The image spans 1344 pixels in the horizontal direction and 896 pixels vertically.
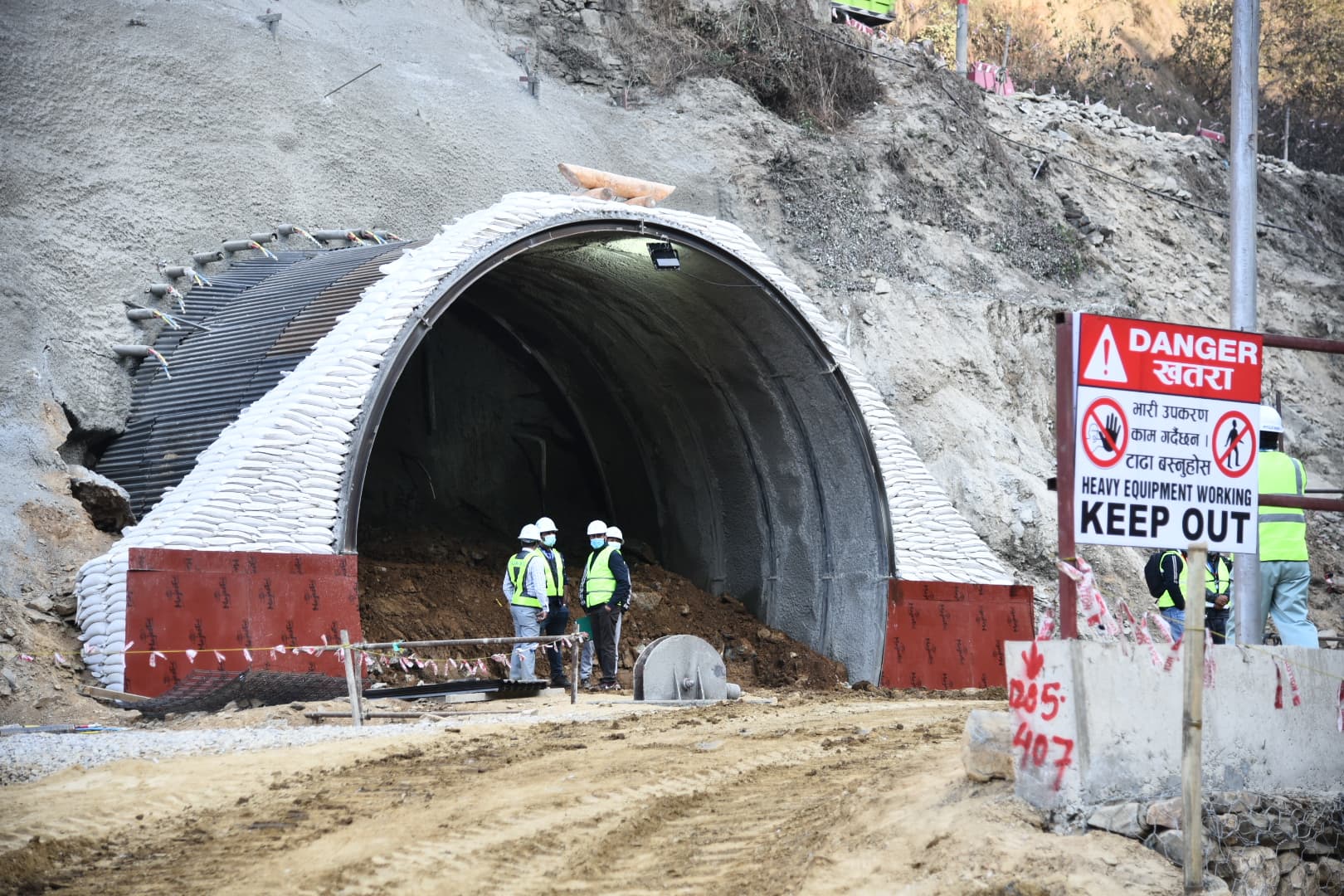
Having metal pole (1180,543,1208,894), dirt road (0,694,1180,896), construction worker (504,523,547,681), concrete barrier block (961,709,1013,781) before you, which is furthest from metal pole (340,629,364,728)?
metal pole (1180,543,1208,894)

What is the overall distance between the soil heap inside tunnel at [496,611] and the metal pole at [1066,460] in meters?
9.42

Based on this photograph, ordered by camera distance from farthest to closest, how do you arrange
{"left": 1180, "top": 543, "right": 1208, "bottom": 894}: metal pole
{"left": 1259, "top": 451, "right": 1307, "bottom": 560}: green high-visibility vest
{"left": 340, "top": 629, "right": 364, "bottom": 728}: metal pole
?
{"left": 340, "top": 629, "right": 364, "bottom": 728}: metal pole
{"left": 1259, "top": 451, "right": 1307, "bottom": 560}: green high-visibility vest
{"left": 1180, "top": 543, "right": 1208, "bottom": 894}: metal pole

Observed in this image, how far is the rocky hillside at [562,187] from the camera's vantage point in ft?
52.7

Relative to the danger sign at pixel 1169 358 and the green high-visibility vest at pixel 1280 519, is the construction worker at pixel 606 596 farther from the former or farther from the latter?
the danger sign at pixel 1169 358

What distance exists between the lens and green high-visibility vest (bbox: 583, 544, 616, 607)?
14.4m

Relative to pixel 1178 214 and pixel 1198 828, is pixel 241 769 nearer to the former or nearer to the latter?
pixel 1198 828

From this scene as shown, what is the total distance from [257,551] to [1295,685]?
8.30 meters

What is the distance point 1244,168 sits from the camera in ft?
36.4

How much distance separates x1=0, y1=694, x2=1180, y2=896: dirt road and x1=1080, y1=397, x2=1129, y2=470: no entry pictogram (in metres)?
1.42

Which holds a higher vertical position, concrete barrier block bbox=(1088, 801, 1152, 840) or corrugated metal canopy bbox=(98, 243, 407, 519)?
corrugated metal canopy bbox=(98, 243, 407, 519)

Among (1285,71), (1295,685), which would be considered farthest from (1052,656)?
(1285,71)

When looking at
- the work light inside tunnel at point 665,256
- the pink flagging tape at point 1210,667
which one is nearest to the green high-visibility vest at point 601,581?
the work light inside tunnel at point 665,256

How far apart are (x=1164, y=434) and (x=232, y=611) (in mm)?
8040

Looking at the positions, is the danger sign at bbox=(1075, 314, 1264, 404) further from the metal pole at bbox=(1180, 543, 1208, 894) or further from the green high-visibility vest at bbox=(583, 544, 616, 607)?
the green high-visibility vest at bbox=(583, 544, 616, 607)
